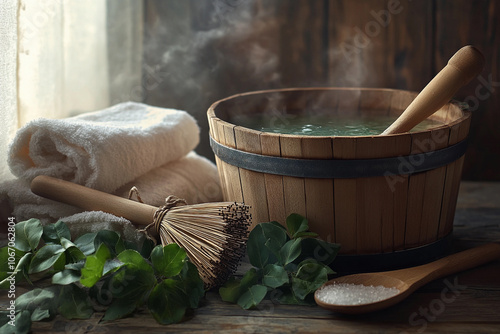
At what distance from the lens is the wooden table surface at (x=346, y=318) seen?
1303 mm

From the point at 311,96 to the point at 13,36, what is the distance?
3.23 feet

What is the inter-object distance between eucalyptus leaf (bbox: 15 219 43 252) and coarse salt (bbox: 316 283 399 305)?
73 centimetres

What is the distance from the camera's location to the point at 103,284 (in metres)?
1.39

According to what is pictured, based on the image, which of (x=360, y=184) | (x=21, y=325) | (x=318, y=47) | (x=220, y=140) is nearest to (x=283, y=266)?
(x=360, y=184)

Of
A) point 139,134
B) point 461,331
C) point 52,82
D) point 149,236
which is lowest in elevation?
point 461,331

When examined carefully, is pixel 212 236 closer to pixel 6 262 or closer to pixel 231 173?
pixel 231 173

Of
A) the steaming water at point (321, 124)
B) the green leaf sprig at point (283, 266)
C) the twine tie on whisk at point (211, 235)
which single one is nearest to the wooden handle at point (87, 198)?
the twine tie on whisk at point (211, 235)

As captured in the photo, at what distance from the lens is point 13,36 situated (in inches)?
66.4

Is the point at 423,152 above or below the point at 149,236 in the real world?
above

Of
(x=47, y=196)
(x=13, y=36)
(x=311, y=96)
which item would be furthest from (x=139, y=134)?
(x=311, y=96)

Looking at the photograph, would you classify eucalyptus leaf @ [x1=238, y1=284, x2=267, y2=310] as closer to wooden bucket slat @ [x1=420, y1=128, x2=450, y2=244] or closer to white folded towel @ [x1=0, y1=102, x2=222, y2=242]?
white folded towel @ [x1=0, y1=102, x2=222, y2=242]

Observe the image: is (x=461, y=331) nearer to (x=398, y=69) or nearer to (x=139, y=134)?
(x=139, y=134)

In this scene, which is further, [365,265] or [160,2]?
[160,2]

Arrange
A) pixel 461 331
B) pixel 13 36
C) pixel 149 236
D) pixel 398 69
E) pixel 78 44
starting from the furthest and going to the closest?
pixel 398 69 < pixel 78 44 < pixel 13 36 < pixel 149 236 < pixel 461 331
